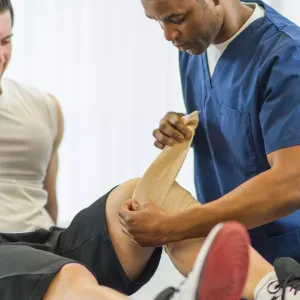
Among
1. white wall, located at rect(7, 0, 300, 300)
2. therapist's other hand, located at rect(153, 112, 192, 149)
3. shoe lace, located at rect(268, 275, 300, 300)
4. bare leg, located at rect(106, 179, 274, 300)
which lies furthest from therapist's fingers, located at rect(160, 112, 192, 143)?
white wall, located at rect(7, 0, 300, 300)

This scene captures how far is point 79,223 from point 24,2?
850 millimetres

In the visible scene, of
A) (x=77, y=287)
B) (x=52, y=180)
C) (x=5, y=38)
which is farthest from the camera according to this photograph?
(x=52, y=180)

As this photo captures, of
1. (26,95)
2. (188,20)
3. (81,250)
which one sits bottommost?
(81,250)

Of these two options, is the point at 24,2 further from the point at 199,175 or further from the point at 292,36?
the point at 292,36

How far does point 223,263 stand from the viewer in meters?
0.80

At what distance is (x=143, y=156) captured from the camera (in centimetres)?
190

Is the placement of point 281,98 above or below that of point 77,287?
above

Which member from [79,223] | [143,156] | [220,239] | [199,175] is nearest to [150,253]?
[79,223]

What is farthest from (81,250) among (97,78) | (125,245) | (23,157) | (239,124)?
(97,78)

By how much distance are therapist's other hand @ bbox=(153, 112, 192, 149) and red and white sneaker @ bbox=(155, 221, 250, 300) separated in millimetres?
455

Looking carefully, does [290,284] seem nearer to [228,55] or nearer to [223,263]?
[223,263]

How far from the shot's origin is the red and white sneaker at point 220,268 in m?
0.78

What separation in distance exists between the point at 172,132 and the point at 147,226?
0.23 metres

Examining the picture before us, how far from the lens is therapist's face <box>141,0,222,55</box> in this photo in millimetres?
1179
